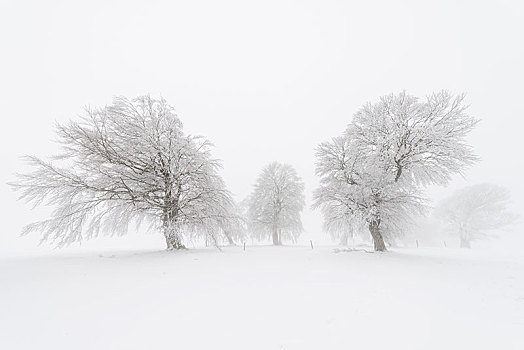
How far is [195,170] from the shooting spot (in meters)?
17.7

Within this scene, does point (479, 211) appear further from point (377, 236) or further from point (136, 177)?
point (136, 177)

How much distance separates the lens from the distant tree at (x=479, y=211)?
1564 inches

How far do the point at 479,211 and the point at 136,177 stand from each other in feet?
158

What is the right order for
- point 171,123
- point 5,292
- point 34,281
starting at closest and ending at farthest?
1. point 5,292
2. point 34,281
3. point 171,123

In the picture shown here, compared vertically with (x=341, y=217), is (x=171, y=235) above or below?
below

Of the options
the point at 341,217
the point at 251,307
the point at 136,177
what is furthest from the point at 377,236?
the point at 136,177

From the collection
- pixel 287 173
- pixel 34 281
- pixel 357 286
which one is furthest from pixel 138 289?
pixel 287 173

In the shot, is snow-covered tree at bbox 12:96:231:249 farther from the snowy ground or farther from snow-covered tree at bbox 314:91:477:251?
snow-covered tree at bbox 314:91:477:251

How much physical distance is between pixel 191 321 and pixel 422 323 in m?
6.31

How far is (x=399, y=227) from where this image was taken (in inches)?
782

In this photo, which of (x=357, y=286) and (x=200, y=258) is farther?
(x=200, y=258)

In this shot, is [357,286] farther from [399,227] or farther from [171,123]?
[171,123]

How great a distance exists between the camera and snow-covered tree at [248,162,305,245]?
34.8 metres

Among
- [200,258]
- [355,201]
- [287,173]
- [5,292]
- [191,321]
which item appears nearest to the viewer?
[191,321]
